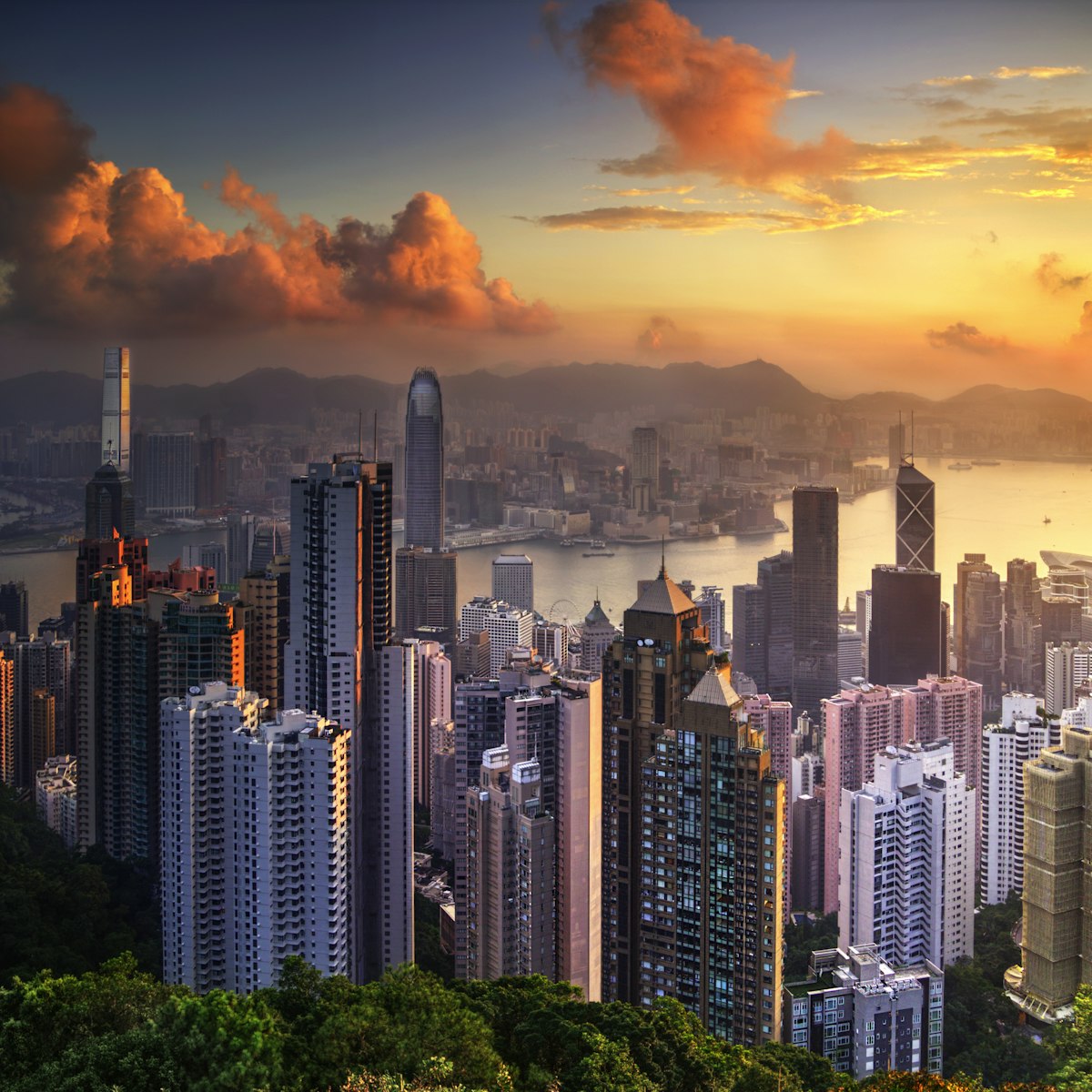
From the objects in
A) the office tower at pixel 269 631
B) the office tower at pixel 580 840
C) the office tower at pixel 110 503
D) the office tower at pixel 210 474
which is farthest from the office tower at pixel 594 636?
the office tower at pixel 110 503

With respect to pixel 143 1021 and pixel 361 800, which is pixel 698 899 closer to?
pixel 361 800

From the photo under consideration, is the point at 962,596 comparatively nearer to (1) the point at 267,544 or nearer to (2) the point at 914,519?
(2) the point at 914,519

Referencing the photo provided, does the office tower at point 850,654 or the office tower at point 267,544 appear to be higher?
the office tower at point 267,544

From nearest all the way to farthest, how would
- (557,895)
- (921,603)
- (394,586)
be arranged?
(557,895)
(394,586)
(921,603)

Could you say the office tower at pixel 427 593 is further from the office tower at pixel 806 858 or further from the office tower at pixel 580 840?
the office tower at pixel 806 858

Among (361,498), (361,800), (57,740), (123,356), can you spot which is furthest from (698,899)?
(123,356)

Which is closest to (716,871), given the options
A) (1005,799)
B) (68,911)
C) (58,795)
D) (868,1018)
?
(868,1018)

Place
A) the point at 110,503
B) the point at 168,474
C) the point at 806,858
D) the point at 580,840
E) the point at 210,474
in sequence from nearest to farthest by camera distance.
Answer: the point at 580,840 < the point at 806,858 < the point at 110,503 < the point at 168,474 < the point at 210,474
